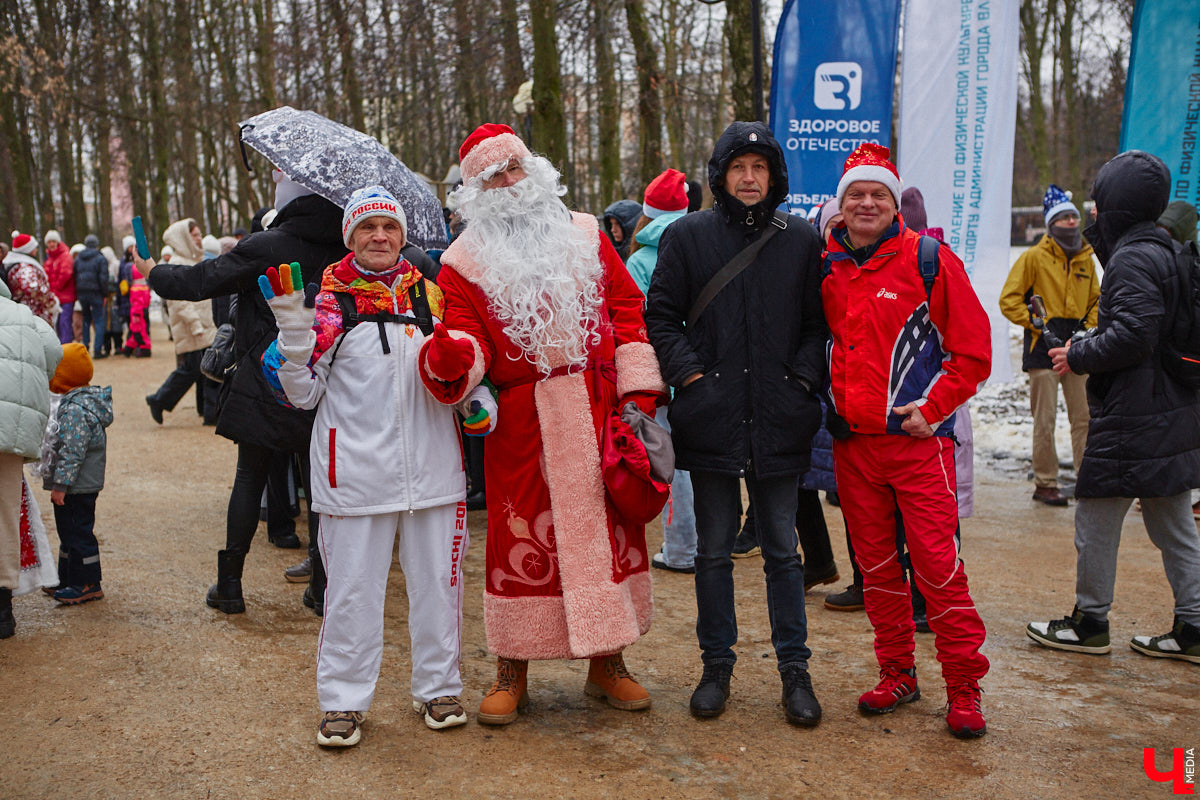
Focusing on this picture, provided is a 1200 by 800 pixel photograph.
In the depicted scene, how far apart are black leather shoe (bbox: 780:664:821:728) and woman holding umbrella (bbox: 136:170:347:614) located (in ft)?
7.65

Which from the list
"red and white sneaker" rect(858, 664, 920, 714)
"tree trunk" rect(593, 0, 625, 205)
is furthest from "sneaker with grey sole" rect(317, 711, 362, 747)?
"tree trunk" rect(593, 0, 625, 205)

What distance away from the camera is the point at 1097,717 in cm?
387

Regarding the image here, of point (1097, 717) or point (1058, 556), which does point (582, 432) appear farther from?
point (1058, 556)

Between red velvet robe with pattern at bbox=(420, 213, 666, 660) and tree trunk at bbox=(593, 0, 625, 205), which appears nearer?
red velvet robe with pattern at bbox=(420, 213, 666, 660)

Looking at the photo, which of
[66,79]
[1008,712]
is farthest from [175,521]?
[66,79]

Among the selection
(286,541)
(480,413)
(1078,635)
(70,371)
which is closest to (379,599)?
(480,413)

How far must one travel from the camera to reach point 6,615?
4.73 metres

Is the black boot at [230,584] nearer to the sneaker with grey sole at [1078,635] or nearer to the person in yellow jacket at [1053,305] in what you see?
the sneaker with grey sole at [1078,635]

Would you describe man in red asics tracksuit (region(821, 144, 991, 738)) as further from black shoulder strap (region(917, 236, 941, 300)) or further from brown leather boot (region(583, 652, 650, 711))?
brown leather boot (region(583, 652, 650, 711))

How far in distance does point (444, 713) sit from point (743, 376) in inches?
63.7

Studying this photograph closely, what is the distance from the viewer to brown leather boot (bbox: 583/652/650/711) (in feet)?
12.8

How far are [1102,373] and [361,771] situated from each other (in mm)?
3400

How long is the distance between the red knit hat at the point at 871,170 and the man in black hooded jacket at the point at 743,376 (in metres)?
0.23

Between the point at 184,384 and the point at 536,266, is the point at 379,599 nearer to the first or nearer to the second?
the point at 536,266
